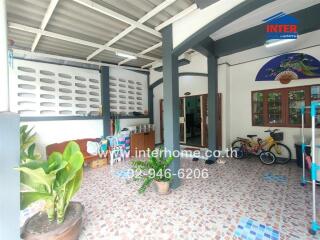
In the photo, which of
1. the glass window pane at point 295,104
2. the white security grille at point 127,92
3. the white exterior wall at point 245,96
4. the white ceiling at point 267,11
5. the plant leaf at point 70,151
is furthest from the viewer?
the white security grille at point 127,92

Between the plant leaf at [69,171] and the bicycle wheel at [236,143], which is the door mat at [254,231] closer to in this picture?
the plant leaf at [69,171]

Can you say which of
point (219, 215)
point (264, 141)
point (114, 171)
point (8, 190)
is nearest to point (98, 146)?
point (114, 171)

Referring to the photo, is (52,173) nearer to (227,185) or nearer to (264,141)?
(227,185)

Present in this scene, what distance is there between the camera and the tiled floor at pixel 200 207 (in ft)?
7.00

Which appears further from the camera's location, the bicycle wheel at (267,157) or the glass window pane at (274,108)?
the glass window pane at (274,108)

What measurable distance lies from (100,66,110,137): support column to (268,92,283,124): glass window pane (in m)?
5.25

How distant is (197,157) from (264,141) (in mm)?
2011

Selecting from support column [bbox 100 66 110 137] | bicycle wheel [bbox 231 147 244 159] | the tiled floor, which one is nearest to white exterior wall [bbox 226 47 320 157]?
bicycle wheel [bbox 231 147 244 159]

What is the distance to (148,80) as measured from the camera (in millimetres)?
7219

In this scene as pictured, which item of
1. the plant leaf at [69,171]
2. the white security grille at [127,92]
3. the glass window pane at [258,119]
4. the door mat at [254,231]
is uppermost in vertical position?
the white security grille at [127,92]

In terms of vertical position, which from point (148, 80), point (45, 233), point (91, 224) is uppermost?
point (148, 80)

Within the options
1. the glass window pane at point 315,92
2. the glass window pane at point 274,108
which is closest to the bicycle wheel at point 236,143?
the glass window pane at point 274,108

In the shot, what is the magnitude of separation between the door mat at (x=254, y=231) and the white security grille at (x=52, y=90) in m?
4.99

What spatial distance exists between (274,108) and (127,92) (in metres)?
5.04
